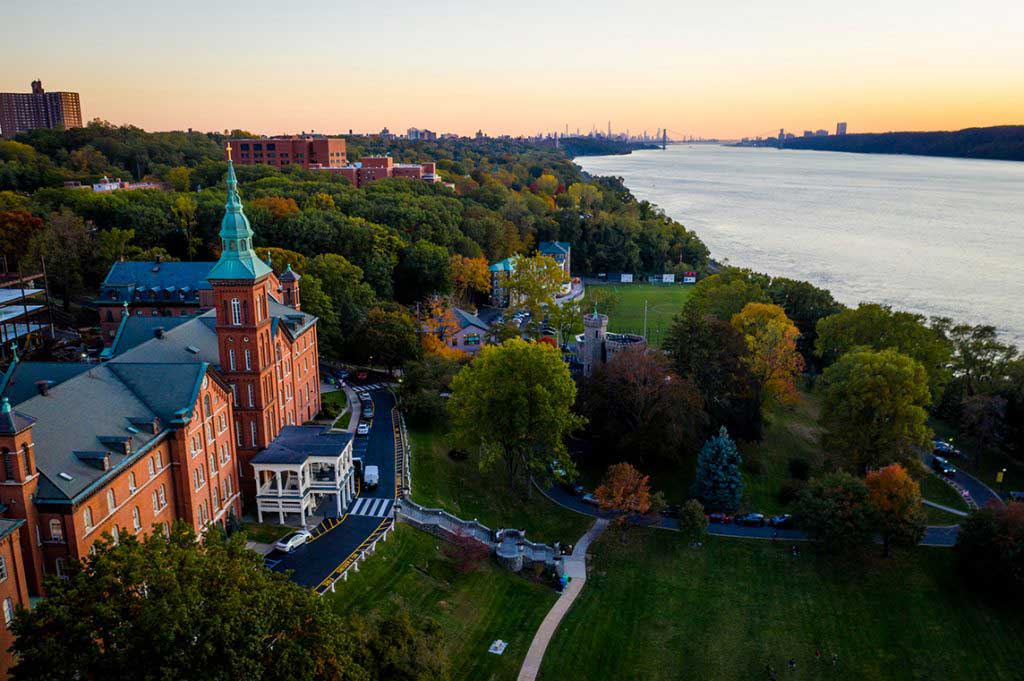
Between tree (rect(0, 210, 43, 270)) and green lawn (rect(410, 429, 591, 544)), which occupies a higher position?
tree (rect(0, 210, 43, 270))

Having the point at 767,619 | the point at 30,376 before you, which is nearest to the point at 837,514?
the point at 767,619

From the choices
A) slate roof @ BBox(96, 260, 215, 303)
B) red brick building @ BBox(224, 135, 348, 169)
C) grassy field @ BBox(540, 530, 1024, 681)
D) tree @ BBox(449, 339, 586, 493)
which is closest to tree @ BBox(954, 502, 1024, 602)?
grassy field @ BBox(540, 530, 1024, 681)

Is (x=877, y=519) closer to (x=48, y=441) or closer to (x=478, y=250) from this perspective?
(x=48, y=441)

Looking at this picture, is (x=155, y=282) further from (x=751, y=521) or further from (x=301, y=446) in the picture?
(x=751, y=521)

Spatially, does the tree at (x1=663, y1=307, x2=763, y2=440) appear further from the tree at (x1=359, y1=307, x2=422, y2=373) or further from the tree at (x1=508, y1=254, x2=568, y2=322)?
the tree at (x1=508, y1=254, x2=568, y2=322)

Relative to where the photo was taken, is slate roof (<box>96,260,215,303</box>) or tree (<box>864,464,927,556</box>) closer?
tree (<box>864,464,927,556</box>)

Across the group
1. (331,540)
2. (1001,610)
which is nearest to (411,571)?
(331,540)
